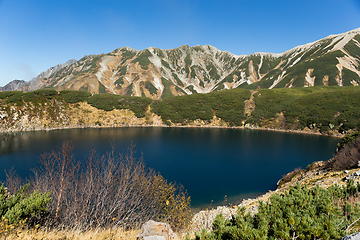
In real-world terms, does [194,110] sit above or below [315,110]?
below

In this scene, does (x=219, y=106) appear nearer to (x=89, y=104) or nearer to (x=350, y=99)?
(x=350, y=99)

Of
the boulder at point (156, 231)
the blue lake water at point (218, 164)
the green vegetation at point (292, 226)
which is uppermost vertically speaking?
the green vegetation at point (292, 226)

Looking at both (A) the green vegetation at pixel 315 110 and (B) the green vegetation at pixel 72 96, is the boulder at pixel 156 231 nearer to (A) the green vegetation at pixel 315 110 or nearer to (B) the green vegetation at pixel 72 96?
(A) the green vegetation at pixel 315 110

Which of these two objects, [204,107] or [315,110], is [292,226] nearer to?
[315,110]

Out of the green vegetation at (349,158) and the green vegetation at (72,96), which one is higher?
the green vegetation at (72,96)

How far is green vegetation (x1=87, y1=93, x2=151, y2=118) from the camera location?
102750 millimetres

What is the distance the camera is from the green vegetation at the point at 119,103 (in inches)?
4045

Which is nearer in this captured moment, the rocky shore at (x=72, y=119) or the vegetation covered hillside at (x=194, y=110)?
the rocky shore at (x=72, y=119)

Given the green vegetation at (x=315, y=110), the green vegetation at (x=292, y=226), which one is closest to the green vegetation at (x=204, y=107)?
the green vegetation at (x=315, y=110)

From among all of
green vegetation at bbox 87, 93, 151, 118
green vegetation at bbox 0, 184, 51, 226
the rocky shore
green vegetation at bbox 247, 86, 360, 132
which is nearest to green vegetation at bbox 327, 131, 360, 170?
green vegetation at bbox 0, 184, 51, 226

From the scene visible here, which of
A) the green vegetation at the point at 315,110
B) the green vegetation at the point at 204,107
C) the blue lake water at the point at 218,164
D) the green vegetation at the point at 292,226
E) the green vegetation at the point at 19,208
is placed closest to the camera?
the green vegetation at the point at 292,226

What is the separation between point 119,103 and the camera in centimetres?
10919

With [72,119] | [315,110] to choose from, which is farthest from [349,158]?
[72,119]

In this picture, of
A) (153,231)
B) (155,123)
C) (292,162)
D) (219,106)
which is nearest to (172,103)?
(155,123)
